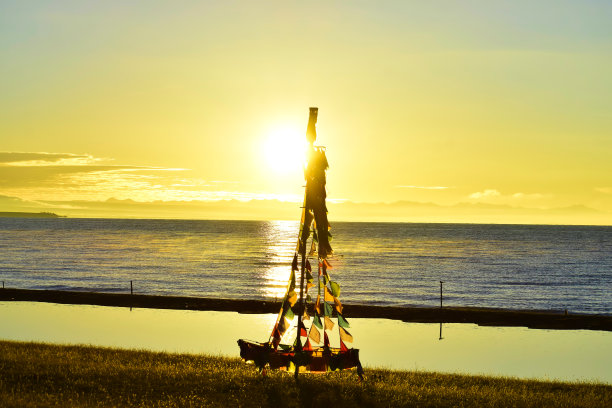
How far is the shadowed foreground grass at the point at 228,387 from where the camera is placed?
15773 millimetres

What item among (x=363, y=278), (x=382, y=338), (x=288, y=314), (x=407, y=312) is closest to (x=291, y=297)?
(x=288, y=314)

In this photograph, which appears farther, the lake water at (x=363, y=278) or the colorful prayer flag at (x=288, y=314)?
the lake water at (x=363, y=278)

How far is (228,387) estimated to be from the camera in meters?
17.3

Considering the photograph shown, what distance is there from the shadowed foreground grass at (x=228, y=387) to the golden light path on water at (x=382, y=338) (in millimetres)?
Answer: 5326

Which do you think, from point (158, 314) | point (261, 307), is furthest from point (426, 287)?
point (158, 314)

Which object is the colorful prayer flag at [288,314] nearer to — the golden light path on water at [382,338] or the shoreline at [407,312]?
the golden light path on water at [382,338]

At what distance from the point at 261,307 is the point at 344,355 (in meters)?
26.6

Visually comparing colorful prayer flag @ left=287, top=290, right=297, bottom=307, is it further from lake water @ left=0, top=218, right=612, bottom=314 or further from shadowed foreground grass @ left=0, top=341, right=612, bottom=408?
lake water @ left=0, top=218, right=612, bottom=314

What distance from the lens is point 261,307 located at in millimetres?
43344

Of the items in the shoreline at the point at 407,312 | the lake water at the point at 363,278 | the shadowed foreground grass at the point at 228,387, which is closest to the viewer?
the shadowed foreground grass at the point at 228,387

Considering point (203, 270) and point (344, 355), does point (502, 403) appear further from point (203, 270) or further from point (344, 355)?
point (203, 270)

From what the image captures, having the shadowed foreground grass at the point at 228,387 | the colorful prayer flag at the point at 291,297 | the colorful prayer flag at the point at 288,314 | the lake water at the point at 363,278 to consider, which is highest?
the colorful prayer flag at the point at 291,297

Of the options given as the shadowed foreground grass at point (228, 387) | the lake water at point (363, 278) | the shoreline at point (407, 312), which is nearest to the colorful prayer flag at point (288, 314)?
the shadowed foreground grass at point (228, 387)

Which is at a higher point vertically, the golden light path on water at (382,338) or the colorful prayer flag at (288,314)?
the colorful prayer flag at (288,314)
